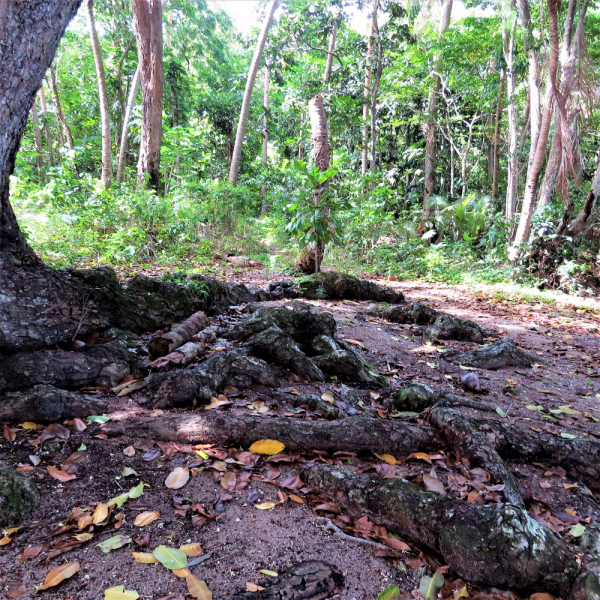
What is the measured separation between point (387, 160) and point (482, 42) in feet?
24.1

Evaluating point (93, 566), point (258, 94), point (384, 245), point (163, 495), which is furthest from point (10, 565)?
point (258, 94)

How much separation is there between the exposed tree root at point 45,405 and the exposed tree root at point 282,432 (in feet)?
0.66

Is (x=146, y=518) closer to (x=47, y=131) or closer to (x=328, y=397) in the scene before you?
(x=328, y=397)

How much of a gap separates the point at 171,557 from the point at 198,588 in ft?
0.53

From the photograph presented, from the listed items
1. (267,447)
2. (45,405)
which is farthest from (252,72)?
(267,447)

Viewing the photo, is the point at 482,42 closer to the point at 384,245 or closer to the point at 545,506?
the point at 384,245

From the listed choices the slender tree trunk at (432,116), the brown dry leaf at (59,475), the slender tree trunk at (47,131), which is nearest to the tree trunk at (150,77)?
the slender tree trunk at (47,131)

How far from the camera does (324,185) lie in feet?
22.7

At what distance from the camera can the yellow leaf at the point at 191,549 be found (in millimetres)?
1323

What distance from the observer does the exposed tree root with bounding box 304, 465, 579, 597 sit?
1.33 metres

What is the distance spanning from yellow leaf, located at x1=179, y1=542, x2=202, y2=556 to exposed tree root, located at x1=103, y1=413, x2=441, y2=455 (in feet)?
2.21

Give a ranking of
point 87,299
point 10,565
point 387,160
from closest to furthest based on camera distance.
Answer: point 10,565, point 87,299, point 387,160

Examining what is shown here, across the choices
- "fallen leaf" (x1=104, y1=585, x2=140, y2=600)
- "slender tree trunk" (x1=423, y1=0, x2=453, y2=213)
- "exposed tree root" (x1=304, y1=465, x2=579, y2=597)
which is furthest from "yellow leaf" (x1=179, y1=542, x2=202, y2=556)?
"slender tree trunk" (x1=423, y1=0, x2=453, y2=213)

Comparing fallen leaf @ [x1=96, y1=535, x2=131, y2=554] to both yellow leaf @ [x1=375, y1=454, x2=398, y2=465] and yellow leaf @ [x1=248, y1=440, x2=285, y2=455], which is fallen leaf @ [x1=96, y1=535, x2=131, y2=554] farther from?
yellow leaf @ [x1=375, y1=454, x2=398, y2=465]
